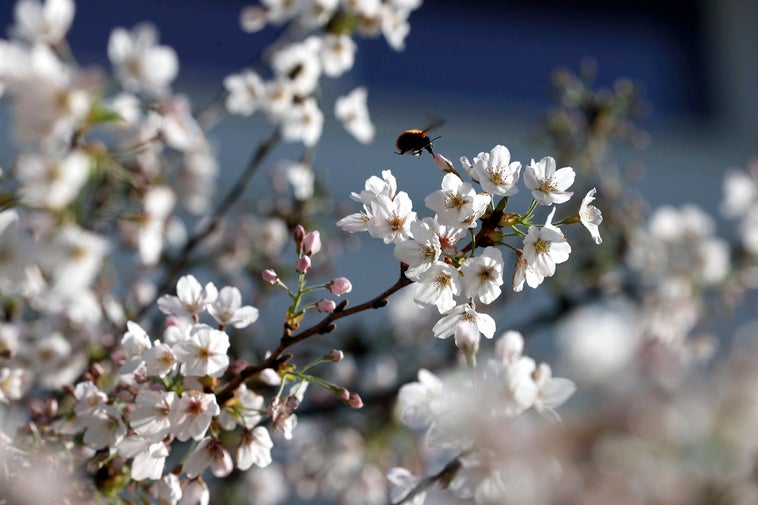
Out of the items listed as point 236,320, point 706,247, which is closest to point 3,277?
point 236,320

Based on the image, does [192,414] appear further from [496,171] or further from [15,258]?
[496,171]

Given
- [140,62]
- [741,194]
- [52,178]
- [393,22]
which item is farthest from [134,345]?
[741,194]

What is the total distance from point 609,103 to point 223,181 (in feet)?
5.64

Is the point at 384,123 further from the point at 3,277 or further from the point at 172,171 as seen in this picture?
the point at 3,277

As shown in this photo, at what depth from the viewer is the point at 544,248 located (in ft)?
2.02

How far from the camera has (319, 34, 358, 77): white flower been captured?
1.00m

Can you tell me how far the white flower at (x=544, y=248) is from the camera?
606mm

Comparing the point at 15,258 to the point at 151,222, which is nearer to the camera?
the point at 15,258

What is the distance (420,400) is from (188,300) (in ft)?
0.60

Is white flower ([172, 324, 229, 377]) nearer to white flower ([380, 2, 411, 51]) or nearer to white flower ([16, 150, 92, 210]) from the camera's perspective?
white flower ([16, 150, 92, 210])

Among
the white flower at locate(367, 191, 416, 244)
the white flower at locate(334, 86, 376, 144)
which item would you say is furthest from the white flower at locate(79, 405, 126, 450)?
the white flower at locate(334, 86, 376, 144)

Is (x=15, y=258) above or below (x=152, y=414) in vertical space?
above

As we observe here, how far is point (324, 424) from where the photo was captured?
1269 mm

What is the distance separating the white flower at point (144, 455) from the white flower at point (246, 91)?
0.50 metres
